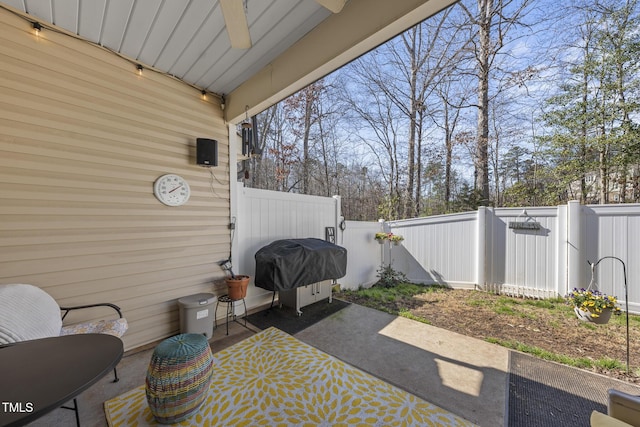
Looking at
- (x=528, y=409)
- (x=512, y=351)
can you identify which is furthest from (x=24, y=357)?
(x=512, y=351)

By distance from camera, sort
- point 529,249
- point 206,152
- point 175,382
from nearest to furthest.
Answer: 1. point 175,382
2. point 206,152
3. point 529,249

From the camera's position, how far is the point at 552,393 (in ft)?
6.83

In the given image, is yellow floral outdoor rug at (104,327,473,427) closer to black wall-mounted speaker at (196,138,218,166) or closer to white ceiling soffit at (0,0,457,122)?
black wall-mounted speaker at (196,138,218,166)

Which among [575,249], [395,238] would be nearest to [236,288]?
→ [395,238]

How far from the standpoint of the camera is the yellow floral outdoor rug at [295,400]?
1.76 meters

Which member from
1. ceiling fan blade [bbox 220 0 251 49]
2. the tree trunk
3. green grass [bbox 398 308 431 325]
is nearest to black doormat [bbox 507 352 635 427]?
green grass [bbox 398 308 431 325]

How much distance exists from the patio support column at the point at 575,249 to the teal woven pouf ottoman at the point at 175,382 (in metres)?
5.81

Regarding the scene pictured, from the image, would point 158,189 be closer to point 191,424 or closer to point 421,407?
point 191,424

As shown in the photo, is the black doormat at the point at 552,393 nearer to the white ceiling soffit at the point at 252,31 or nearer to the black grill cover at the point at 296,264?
the black grill cover at the point at 296,264

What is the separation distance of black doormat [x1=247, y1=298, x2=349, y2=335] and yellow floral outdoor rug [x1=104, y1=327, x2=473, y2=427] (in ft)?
2.66

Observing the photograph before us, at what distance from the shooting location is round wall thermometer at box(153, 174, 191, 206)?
283 centimetres

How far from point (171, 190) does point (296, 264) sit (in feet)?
6.25

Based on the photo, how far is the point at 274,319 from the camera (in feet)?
11.8

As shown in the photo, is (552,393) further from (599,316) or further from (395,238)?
(395,238)
